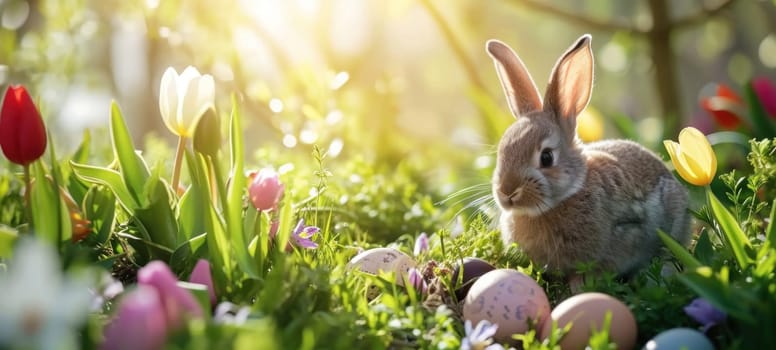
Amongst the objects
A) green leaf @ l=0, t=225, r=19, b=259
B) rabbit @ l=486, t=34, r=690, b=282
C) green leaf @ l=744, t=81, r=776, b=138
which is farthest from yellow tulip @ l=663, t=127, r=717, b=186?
green leaf @ l=744, t=81, r=776, b=138

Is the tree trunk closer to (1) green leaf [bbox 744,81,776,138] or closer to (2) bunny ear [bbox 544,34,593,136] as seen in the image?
(1) green leaf [bbox 744,81,776,138]

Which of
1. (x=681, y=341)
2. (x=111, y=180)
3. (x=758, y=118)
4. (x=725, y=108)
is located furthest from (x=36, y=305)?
(x=725, y=108)

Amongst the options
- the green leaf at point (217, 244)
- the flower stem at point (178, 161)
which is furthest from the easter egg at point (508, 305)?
the flower stem at point (178, 161)

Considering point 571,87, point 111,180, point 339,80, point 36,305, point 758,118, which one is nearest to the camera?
point 36,305

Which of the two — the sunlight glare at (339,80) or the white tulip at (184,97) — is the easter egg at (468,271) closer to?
the white tulip at (184,97)

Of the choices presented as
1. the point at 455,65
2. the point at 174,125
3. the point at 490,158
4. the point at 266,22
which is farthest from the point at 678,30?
the point at 455,65

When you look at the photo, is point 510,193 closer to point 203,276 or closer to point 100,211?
point 203,276
